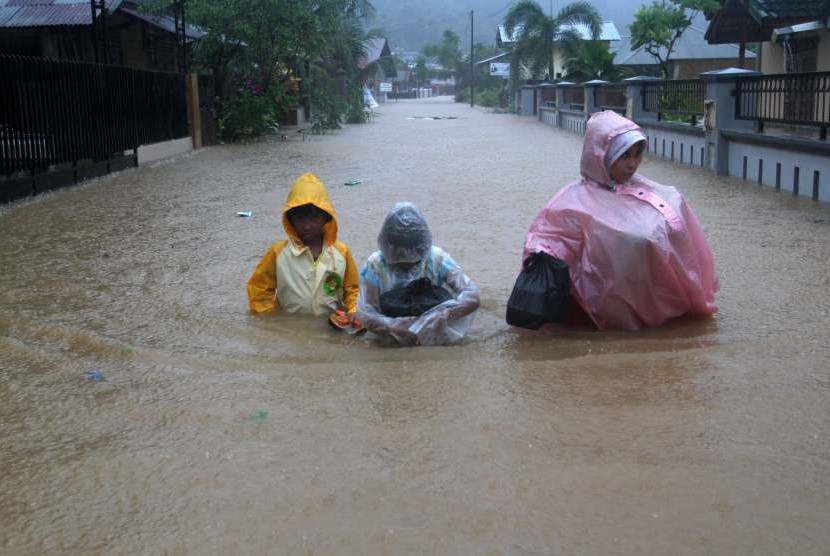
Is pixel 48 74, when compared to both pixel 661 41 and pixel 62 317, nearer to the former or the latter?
pixel 62 317

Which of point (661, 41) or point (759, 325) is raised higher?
point (661, 41)

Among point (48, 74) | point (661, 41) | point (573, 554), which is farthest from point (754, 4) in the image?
point (573, 554)

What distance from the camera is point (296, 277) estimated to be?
5.48 meters

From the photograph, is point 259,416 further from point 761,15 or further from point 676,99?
point 761,15

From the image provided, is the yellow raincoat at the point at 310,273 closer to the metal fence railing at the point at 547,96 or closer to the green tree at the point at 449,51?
the metal fence railing at the point at 547,96

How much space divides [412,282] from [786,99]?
8861mm

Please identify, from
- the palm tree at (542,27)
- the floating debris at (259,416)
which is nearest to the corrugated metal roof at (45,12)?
the floating debris at (259,416)

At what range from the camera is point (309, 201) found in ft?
17.2

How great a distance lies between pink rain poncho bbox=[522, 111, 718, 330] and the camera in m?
4.91

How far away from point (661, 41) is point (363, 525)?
29209mm

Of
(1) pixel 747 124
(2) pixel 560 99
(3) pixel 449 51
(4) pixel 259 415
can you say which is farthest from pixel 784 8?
(3) pixel 449 51

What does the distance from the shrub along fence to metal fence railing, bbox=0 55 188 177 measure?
9302mm

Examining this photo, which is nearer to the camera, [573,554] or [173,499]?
[573,554]

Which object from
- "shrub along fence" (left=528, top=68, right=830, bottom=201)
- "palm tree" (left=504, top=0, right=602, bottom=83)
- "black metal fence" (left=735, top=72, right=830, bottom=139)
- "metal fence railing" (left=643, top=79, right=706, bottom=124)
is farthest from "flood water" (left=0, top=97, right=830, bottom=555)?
"palm tree" (left=504, top=0, right=602, bottom=83)
